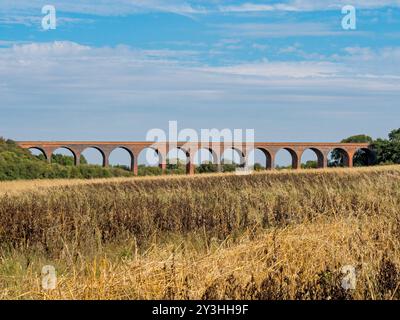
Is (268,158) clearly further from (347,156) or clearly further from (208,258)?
(208,258)

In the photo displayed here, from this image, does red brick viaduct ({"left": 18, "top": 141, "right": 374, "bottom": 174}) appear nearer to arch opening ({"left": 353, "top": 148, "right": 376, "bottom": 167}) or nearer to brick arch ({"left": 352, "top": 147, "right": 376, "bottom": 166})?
brick arch ({"left": 352, "top": 147, "right": 376, "bottom": 166})

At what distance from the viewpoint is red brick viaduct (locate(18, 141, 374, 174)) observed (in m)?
63.7

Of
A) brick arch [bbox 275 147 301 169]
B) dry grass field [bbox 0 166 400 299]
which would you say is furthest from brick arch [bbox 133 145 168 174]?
dry grass field [bbox 0 166 400 299]

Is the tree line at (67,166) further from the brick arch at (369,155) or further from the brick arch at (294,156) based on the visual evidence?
the brick arch at (294,156)

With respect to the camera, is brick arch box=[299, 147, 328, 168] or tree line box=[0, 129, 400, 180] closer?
tree line box=[0, 129, 400, 180]

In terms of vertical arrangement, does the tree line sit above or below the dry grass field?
above

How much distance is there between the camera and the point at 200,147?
6344 centimetres

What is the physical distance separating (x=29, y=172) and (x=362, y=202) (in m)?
32.4

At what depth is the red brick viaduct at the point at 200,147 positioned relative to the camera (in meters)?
63.7

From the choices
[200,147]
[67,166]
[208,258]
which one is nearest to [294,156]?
[200,147]

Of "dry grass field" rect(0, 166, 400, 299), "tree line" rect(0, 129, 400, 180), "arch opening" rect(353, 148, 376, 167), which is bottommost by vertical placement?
"dry grass field" rect(0, 166, 400, 299)

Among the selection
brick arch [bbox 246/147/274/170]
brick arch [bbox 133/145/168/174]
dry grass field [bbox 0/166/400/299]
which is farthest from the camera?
brick arch [bbox 246/147/274/170]

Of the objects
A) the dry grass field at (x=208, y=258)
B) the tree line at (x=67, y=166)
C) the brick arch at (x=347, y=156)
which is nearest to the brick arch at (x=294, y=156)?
the brick arch at (x=347, y=156)
